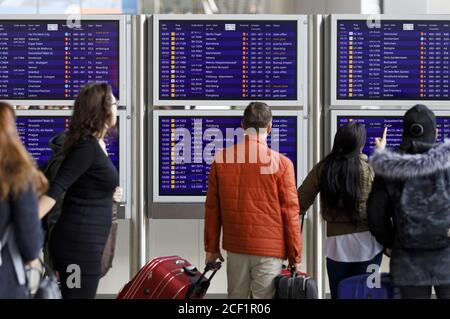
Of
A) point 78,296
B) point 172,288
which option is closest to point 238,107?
point 172,288

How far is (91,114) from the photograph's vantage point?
3646 millimetres

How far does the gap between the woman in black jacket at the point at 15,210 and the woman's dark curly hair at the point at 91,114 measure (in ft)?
2.10

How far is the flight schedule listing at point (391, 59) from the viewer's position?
5.49 metres

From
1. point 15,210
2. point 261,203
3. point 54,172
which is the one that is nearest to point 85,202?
point 54,172

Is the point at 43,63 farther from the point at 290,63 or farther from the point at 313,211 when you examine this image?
the point at 313,211

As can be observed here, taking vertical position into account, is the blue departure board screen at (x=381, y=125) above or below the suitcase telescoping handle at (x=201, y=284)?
above

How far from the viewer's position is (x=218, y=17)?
5.51 metres

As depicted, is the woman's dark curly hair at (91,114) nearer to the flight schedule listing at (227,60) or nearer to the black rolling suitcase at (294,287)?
the black rolling suitcase at (294,287)

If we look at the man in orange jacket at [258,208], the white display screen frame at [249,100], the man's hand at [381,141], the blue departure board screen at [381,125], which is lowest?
the man in orange jacket at [258,208]

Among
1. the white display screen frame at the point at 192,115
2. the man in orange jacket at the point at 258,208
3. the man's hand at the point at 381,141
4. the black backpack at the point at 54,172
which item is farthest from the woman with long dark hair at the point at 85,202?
the man's hand at the point at 381,141

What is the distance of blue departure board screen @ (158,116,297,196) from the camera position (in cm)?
546

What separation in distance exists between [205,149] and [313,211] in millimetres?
919

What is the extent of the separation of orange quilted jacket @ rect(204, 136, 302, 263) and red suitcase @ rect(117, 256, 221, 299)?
271mm

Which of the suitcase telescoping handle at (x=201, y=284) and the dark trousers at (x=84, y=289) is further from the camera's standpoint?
the suitcase telescoping handle at (x=201, y=284)
